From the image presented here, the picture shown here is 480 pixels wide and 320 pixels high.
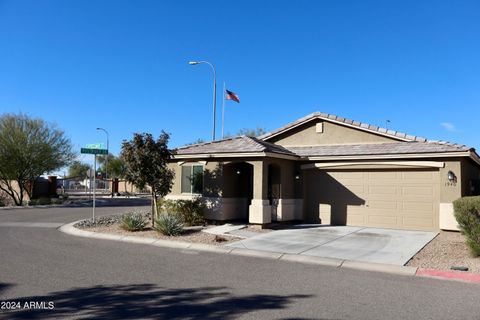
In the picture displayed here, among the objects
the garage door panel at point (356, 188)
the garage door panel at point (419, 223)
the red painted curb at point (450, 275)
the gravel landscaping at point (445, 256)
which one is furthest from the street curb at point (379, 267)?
the garage door panel at point (356, 188)

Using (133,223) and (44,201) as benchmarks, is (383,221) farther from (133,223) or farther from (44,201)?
(44,201)

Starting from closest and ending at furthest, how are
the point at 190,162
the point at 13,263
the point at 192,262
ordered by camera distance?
the point at 13,263, the point at 192,262, the point at 190,162

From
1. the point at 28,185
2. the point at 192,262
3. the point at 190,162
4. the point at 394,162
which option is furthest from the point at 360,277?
the point at 28,185

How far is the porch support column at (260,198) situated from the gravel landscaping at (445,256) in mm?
5571

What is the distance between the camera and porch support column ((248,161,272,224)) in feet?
Result: 51.9

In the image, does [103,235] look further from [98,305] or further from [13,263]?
[98,305]

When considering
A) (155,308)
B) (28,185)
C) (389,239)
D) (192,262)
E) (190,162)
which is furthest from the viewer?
(28,185)

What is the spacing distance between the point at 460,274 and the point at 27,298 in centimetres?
807

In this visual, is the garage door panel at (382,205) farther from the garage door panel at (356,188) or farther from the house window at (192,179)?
the house window at (192,179)

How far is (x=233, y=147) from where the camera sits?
17.0 m

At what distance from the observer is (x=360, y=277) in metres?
8.90

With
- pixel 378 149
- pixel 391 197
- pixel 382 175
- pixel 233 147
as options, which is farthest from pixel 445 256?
pixel 233 147

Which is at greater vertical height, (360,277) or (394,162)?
(394,162)

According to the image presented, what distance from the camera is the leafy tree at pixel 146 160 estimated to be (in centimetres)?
1540
